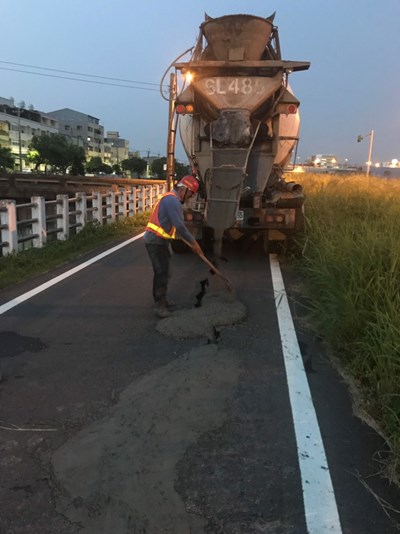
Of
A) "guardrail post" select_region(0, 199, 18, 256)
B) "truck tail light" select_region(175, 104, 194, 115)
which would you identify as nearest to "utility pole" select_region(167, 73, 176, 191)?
"truck tail light" select_region(175, 104, 194, 115)

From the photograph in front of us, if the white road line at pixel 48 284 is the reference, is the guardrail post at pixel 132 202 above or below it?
above

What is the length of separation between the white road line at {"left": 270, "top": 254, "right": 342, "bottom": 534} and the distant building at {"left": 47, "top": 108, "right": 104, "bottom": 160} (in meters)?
138

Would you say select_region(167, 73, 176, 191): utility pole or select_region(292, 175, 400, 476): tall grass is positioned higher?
select_region(167, 73, 176, 191): utility pole

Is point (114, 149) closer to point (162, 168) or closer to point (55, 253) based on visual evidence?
point (162, 168)

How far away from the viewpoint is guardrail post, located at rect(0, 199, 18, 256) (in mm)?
8922

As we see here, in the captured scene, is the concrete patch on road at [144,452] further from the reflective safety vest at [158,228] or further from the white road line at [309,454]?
the reflective safety vest at [158,228]

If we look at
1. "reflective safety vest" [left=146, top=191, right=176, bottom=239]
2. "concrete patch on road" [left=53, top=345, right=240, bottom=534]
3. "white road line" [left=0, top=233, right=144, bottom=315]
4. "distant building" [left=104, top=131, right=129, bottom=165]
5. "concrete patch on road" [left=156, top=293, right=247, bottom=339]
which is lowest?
"white road line" [left=0, top=233, right=144, bottom=315]

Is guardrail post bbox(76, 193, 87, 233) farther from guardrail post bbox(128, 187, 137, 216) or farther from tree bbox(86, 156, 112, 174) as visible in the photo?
tree bbox(86, 156, 112, 174)

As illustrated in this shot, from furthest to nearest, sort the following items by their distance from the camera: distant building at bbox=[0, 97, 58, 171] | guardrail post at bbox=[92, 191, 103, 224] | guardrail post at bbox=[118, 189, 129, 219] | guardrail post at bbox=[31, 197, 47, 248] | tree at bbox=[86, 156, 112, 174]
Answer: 1. tree at bbox=[86, 156, 112, 174]
2. distant building at bbox=[0, 97, 58, 171]
3. guardrail post at bbox=[118, 189, 129, 219]
4. guardrail post at bbox=[92, 191, 103, 224]
5. guardrail post at bbox=[31, 197, 47, 248]

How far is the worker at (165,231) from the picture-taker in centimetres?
564

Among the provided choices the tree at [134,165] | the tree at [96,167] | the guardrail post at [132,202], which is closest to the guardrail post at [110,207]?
the guardrail post at [132,202]

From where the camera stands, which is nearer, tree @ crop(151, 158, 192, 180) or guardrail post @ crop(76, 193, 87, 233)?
guardrail post @ crop(76, 193, 87, 233)

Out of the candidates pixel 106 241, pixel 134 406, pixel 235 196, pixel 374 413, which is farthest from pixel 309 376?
pixel 106 241

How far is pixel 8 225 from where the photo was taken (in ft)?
29.6
